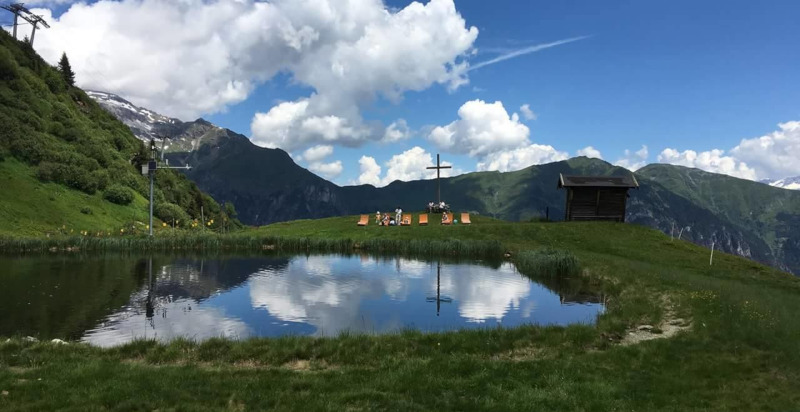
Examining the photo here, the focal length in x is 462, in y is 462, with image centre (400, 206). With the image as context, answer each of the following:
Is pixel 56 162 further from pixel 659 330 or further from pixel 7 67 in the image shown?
pixel 659 330

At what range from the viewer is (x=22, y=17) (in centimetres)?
12619

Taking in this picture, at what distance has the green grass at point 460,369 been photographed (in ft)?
41.8

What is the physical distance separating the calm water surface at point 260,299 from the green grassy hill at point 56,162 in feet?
113

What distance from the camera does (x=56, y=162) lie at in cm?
9106

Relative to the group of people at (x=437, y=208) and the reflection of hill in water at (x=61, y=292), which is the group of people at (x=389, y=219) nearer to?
the group of people at (x=437, y=208)

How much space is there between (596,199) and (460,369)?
213ft

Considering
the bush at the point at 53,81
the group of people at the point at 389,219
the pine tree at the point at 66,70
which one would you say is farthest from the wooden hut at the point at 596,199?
the pine tree at the point at 66,70

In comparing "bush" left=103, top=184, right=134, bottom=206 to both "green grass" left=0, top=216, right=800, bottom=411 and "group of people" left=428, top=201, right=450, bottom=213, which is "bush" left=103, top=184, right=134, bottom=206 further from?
"green grass" left=0, top=216, right=800, bottom=411

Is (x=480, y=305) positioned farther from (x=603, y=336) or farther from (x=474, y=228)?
(x=474, y=228)

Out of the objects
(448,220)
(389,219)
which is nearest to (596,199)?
(448,220)

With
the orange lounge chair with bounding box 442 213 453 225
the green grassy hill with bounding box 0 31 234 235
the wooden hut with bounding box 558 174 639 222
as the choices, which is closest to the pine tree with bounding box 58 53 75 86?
the green grassy hill with bounding box 0 31 234 235

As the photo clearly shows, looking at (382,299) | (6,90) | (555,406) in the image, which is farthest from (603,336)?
(6,90)

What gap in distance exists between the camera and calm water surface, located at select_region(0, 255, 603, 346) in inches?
939

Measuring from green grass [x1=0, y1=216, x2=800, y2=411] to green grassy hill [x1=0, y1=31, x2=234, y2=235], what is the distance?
6419 centimetres
